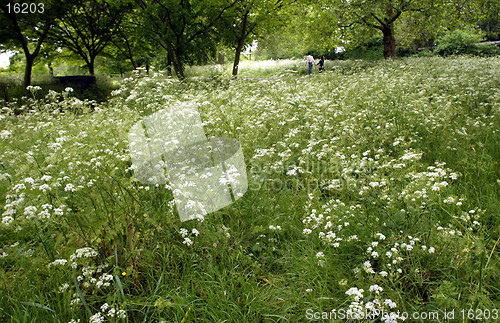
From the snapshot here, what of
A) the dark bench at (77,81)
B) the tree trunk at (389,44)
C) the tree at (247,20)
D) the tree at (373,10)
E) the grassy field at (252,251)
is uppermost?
the tree at (373,10)

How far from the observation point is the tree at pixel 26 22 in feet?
47.9

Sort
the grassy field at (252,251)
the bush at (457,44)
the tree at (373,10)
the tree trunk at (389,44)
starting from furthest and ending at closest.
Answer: the bush at (457,44), the tree trunk at (389,44), the tree at (373,10), the grassy field at (252,251)

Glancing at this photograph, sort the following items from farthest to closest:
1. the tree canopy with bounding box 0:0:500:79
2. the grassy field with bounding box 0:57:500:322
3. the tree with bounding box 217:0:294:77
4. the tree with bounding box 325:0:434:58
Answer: the tree with bounding box 325:0:434:58
the tree with bounding box 217:0:294:77
the tree canopy with bounding box 0:0:500:79
the grassy field with bounding box 0:57:500:322

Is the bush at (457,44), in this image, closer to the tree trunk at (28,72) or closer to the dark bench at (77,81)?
the dark bench at (77,81)

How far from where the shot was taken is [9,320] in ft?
7.75

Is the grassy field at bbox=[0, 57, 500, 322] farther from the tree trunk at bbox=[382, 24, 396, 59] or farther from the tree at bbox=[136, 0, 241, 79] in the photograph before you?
the tree trunk at bbox=[382, 24, 396, 59]

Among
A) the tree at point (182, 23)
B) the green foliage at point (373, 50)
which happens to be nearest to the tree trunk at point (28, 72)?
the tree at point (182, 23)

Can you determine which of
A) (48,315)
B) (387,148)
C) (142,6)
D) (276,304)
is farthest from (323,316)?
(142,6)

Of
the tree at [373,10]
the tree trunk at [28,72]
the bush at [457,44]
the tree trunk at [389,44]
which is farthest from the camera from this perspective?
the bush at [457,44]

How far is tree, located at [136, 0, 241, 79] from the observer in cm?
1536

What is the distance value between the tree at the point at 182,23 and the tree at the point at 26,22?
4161 millimetres

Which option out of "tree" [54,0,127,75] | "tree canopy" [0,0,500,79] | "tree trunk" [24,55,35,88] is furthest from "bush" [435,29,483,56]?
"tree trunk" [24,55,35,88]

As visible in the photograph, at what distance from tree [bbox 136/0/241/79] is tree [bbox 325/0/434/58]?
7886 mm

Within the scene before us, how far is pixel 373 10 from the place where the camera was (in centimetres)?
1972
